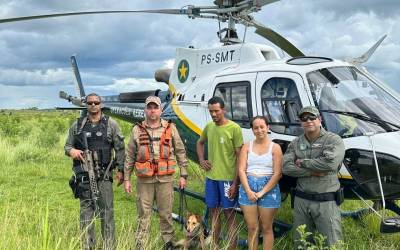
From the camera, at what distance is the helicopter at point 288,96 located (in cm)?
475

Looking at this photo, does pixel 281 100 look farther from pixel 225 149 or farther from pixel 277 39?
pixel 277 39

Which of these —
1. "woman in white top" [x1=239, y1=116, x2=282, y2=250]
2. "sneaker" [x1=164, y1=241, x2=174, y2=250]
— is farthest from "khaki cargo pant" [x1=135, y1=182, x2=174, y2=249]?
"woman in white top" [x1=239, y1=116, x2=282, y2=250]

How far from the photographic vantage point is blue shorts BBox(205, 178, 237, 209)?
5031 millimetres

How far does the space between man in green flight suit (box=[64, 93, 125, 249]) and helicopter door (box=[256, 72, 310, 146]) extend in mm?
1805

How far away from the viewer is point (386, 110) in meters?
5.02

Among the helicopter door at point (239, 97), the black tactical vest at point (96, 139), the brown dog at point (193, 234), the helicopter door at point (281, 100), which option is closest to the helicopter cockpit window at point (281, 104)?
the helicopter door at point (281, 100)

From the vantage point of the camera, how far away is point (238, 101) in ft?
19.7

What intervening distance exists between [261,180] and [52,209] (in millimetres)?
4591

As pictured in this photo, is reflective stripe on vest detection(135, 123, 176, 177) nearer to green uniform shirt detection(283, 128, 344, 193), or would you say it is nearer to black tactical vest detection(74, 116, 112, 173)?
black tactical vest detection(74, 116, 112, 173)

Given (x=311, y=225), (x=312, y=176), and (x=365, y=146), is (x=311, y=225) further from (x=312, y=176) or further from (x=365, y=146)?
(x=365, y=146)

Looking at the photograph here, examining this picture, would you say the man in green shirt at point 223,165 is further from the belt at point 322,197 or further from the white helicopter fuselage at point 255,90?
the belt at point 322,197

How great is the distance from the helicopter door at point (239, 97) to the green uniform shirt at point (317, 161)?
1.32 m

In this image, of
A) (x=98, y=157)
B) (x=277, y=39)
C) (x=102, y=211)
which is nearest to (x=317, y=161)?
(x=98, y=157)

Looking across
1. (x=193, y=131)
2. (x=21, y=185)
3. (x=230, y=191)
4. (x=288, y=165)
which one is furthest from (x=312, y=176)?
(x=21, y=185)
